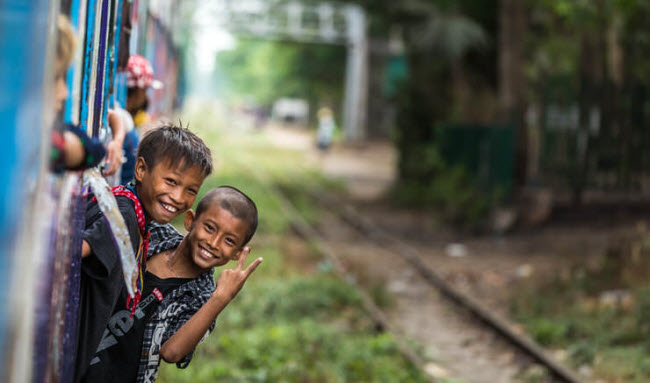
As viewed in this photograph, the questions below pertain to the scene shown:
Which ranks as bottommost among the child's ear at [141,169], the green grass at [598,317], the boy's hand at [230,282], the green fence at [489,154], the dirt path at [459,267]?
the dirt path at [459,267]

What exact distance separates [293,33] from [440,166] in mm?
21837

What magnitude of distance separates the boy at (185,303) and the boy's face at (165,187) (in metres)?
0.07

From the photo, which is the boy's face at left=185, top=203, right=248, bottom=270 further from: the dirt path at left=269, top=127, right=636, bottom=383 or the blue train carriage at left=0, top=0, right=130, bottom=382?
the dirt path at left=269, top=127, right=636, bottom=383

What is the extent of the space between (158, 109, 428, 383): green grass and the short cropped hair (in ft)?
8.87

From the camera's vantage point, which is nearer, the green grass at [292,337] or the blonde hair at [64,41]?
the blonde hair at [64,41]

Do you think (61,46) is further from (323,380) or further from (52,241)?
(323,380)

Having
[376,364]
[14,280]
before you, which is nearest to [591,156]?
[376,364]

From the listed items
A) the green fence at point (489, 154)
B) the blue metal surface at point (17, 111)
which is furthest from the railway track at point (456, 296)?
the blue metal surface at point (17, 111)

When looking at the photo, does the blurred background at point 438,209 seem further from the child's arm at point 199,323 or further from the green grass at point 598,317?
the child's arm at point 199,323

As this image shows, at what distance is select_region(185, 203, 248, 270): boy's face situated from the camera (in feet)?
8.93

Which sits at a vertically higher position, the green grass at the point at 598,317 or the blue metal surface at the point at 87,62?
the blue metal surface at the point at 87,62

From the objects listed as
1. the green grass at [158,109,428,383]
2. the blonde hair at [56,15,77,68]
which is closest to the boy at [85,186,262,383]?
the blonde hair at [56,15,77,68]

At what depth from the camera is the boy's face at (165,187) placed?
8.84 feet

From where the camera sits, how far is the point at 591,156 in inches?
618
